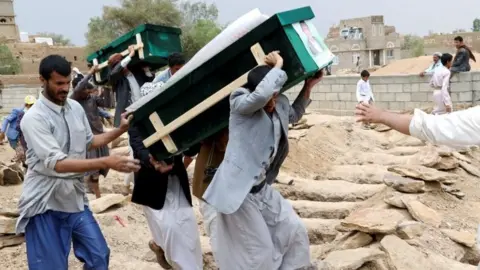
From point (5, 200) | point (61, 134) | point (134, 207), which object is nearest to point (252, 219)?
point (61, 134)

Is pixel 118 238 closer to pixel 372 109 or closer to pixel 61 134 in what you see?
pixel 61 134

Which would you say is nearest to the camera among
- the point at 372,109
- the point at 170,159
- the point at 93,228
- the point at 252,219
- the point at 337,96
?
the point at 372,109

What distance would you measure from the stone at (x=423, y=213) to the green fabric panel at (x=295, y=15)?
2741mm

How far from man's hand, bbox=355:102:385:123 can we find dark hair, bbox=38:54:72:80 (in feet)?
5.34

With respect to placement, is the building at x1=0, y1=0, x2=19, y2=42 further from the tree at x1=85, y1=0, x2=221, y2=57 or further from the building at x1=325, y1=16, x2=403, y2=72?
the building at x1=325, y1=16, x2=403, y2=72

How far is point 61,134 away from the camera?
11.1 feet

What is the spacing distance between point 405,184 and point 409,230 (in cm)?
144

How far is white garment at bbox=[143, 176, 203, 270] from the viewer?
3.92 metres

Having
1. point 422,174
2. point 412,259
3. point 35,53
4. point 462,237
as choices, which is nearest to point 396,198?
point 422,174

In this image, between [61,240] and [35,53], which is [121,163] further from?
[35,53]

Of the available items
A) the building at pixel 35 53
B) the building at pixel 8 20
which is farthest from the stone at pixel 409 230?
the building at pixel 8 20

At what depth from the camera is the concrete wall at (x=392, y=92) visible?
11812mm

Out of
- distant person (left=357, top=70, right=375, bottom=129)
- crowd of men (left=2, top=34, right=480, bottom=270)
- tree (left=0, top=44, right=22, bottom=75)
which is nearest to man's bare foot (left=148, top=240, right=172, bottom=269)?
crowd of men (left=2, top=34, right=480, bottom=270)

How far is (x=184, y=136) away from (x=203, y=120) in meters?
0.17
